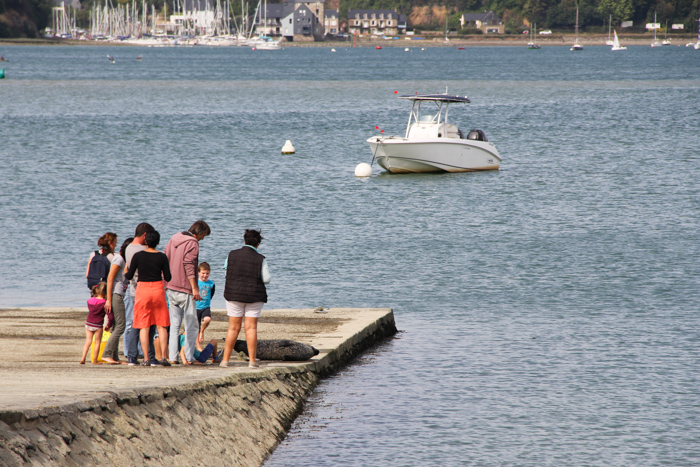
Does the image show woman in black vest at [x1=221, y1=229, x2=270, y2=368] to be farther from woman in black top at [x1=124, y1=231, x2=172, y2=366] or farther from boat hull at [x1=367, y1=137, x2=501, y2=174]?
boat hull at [x1=367, y1=137, x2=501, y2=174]

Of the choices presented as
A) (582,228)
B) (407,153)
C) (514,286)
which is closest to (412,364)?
(514,286)

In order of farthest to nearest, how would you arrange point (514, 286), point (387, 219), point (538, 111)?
1. point (538, 111)
2. point (387, 219)
3. point (514, 286)

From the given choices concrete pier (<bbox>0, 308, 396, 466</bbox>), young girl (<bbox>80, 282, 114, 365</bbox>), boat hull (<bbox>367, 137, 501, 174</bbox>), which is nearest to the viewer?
concrete pier (<bbox>0, 308, 396, 466</bbox>)

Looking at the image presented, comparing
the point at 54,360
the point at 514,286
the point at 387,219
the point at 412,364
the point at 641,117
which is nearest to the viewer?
the point at 54,360

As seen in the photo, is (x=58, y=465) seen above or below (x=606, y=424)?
above

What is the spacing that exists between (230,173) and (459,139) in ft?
31.4

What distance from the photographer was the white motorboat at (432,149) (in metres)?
36.0

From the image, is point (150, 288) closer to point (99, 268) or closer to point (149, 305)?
point (149, 305)

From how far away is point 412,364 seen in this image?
42.1 feet

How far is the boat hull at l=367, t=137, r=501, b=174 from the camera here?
118 ft

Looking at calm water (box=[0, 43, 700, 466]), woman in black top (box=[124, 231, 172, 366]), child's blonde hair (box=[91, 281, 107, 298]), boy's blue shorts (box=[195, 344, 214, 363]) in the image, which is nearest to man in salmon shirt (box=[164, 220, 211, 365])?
woman in black top (box=[124, 231, 172, 366])

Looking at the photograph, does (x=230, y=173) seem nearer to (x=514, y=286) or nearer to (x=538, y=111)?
(x=514, y=286)

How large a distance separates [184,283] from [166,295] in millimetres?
422

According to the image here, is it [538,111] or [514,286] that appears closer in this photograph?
[514,286]
